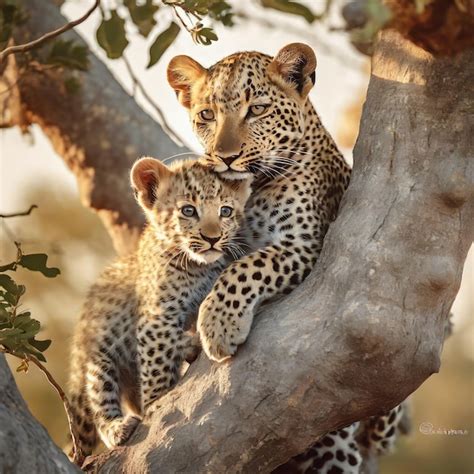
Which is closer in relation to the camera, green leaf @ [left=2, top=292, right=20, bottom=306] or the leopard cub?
green leaf @ [left=2, top=292, right=20, bottom=306]

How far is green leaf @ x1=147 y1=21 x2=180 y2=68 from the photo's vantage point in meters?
6.20

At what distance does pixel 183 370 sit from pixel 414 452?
14.8 m

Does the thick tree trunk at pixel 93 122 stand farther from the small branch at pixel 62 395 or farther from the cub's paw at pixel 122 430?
the small branch at pixel 62 395

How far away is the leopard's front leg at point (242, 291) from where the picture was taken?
222 inches

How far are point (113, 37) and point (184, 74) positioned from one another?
Answer: 65 cm

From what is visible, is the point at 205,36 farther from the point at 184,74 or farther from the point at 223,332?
the point at 223,332

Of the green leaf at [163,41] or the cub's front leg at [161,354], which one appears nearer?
the green leaf at [163,41]

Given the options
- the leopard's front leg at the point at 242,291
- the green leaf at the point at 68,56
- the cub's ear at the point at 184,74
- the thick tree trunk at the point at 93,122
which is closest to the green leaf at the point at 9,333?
the leopard's front leg at the point at 242,291

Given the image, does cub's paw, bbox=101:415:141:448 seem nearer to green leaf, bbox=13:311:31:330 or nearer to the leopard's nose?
green leaf, bbox=13:311:31:330

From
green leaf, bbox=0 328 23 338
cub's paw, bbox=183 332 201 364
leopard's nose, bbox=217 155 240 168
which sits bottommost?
cub's paw, bbox=183 332 201 364

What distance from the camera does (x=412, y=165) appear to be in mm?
5516

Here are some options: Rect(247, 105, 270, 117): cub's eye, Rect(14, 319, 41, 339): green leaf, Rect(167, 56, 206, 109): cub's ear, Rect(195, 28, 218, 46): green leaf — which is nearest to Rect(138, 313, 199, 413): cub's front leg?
Rect(14, 319, 41, 339): green leaf

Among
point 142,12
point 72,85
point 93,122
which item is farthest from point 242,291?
point 93,122

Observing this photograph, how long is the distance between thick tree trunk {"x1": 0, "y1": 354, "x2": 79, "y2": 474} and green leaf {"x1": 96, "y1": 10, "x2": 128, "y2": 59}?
1.87m
